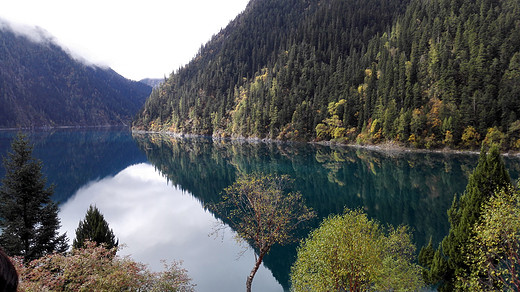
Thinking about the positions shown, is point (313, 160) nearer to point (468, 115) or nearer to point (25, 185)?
point (468, 115)

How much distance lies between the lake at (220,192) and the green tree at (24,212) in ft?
33.8

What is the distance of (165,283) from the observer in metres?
15.1

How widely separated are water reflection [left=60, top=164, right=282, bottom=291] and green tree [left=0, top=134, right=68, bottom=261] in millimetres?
10692

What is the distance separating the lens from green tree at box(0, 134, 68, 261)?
72.1 ft

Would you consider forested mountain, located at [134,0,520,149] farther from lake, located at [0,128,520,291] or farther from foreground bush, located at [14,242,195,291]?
foreground bush, located at [14,242,195,291]

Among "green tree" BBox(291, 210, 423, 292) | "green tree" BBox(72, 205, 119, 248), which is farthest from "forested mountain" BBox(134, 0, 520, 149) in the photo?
"green tree" BBox(72, 205, 119, 248)

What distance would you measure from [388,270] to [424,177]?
171 ft

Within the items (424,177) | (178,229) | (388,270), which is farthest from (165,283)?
(424,177)

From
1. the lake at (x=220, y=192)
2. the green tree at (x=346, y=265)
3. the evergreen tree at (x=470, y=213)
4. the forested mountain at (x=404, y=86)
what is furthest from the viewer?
the forested mountain at (x=404, y=86)

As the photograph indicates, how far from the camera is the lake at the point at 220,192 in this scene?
105ft

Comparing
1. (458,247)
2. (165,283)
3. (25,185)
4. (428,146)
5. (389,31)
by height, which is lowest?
(428,146)

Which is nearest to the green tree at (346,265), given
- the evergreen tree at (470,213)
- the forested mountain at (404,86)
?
the evergreen tree at (470,213)

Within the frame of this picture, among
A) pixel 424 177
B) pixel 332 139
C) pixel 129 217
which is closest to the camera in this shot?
pixel 129 217

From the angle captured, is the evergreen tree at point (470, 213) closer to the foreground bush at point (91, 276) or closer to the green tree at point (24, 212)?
the foreground bush at point (91, 276)
